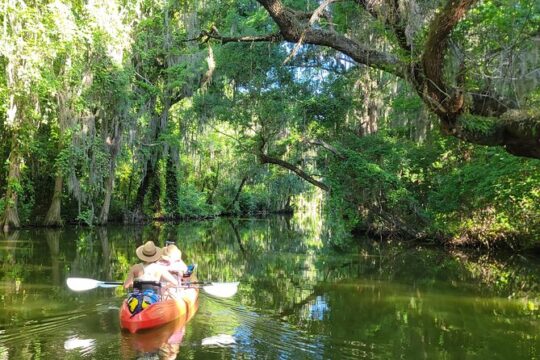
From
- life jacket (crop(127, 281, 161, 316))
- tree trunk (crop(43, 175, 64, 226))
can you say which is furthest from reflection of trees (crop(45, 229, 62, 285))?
life jacket (crop(127, 281, 161, 316))

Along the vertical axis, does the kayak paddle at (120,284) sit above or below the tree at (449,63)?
below

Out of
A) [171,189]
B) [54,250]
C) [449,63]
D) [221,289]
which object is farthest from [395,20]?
[171,189]

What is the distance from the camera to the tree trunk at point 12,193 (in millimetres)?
19078

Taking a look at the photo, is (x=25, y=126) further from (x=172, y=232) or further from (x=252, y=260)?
(x=252, y=260)

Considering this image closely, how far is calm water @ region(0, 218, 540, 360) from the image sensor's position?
6.14 metres

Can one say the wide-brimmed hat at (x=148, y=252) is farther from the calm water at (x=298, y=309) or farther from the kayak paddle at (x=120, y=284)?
the calm water at (x=298, y=309)

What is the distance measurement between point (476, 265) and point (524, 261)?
1961 millimetres

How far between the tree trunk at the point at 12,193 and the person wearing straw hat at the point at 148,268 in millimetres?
13322

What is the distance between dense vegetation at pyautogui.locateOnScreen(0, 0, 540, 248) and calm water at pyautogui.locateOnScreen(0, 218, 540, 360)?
285 cm

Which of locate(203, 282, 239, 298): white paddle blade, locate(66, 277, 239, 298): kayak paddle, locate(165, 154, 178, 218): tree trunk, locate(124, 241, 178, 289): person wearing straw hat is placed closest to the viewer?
locate(124, 241, 178, 289): person wearing straw hat

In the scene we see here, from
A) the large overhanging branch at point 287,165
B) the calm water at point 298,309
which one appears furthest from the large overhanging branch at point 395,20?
the large overhanging branch at point 287,165

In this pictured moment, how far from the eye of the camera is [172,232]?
2148cm

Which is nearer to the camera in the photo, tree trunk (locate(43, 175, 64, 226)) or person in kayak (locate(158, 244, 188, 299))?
person in kayak (locate(158, 244, 188, 299))

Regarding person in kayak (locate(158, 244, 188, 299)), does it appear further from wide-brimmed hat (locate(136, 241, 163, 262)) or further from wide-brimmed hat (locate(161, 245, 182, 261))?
wide-brimmed hat (locate(136, 241, 163, 262))
